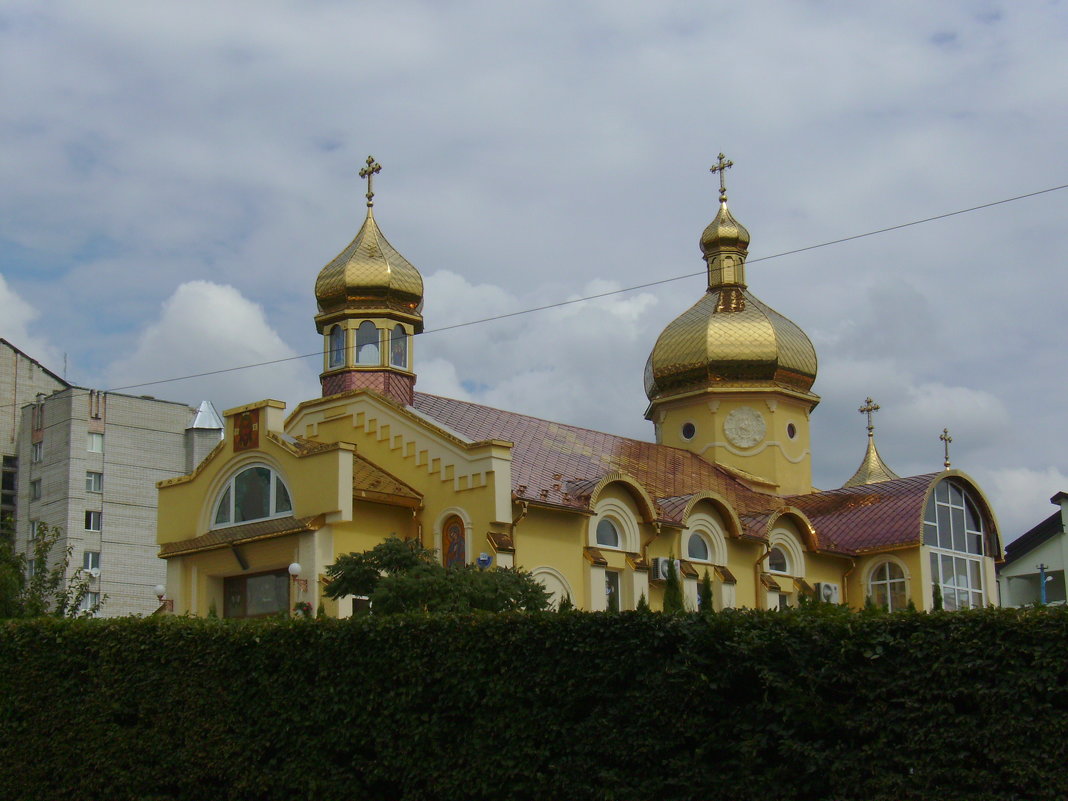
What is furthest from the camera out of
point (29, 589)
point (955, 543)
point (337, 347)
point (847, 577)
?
point (955, 543)

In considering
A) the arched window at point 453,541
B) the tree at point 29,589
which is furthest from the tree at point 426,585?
the tree at point 29,589

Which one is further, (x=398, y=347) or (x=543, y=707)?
(x=398, y=347)

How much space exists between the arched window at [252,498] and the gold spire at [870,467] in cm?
2322

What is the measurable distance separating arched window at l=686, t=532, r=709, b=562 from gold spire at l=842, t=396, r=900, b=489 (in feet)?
51.6

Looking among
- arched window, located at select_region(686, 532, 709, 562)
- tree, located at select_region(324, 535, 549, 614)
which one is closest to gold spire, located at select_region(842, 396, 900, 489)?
arched window, located at select_region(686, 532, 709, 562)

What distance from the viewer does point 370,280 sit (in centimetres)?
3075

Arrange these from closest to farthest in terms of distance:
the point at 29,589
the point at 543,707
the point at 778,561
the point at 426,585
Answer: the point at 543,707 < the point at 426,585 < the point at 29,589 < the point at 778,561

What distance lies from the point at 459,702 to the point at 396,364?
17.7 meters

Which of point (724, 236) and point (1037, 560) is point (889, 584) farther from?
point (1037, 560)

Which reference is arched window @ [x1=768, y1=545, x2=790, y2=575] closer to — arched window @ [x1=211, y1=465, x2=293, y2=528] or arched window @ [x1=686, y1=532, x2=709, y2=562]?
arched window @ [x1=686, y1=532, x2=709, y2=562]

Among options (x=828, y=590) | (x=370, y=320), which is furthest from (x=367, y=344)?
(x=828, y=590)

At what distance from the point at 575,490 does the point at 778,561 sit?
21.8 ft

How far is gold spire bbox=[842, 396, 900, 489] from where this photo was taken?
1752 inches

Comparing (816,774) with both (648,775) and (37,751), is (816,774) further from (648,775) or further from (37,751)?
(37,751)
